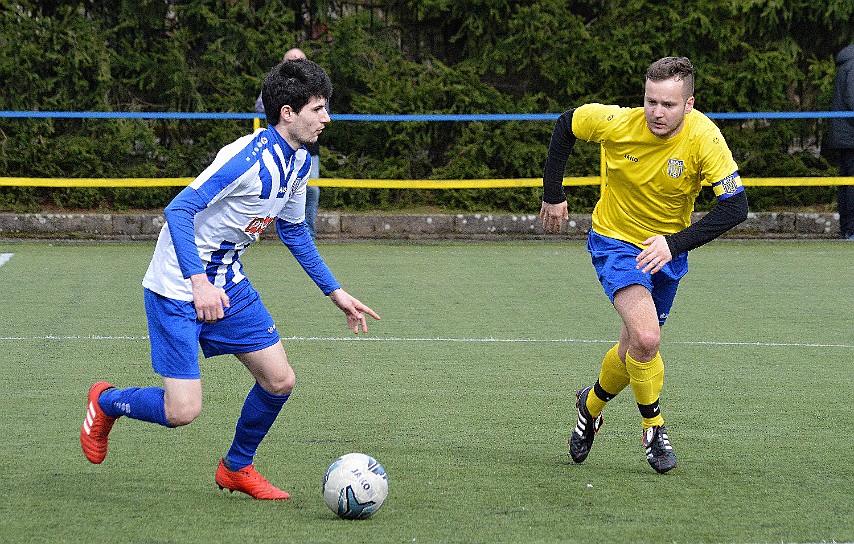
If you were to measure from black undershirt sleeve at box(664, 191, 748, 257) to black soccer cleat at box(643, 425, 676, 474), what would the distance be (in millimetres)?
714

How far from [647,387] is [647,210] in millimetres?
735

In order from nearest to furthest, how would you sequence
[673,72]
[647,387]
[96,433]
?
[96,433] < [673,72] < [647,387]

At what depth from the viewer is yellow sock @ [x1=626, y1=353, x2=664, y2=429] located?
5.29m

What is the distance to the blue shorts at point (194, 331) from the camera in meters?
4.64

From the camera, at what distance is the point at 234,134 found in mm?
15820

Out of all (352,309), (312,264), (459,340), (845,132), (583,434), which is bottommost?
(845,132)

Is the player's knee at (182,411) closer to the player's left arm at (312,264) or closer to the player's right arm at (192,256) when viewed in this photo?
the player's right arm at (192,256)

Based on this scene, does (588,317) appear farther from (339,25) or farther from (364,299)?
(339,25)

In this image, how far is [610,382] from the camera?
5.54 meters

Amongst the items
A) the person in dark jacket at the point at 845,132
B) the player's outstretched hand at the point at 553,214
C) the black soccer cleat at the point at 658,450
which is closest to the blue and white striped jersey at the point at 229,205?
the player's outstretched hand at the point at 553,214

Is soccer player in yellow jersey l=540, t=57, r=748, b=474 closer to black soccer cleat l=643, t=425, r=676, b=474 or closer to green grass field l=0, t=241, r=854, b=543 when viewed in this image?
black soccer cleat l=643, t=425, r=676, b=474

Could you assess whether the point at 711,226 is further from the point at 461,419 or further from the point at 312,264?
the point at 461,419

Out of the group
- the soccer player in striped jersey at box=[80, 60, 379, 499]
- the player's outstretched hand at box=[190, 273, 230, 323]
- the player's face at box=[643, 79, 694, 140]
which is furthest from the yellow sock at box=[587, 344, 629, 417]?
the player's outstretched hand at box=[190, 273, 230, 323]

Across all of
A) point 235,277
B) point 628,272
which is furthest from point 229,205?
point 628,272
